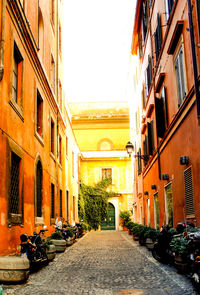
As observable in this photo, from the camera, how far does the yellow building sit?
34375mm

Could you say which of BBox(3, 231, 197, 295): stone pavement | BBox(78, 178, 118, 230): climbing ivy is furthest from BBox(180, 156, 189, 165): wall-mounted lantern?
BBox(78, 178, 118, 230): climbing ivy

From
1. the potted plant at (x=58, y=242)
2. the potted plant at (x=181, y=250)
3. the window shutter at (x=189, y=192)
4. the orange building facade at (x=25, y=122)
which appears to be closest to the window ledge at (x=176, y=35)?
the window shutter at (x=189, y=192)

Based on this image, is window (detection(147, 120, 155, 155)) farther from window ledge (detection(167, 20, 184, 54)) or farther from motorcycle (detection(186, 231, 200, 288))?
motorcycle (detection(186, 231, 200, 288))

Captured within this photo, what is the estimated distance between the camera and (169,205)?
13102 millimetres

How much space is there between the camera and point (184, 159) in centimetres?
945

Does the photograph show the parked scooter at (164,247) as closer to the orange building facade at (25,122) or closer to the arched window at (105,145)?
the orange building facade at (25,122)

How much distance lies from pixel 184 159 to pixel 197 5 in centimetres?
366

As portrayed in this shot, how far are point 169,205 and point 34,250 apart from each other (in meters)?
5.84

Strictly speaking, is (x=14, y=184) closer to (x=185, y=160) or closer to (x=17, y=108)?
(x=17, y=108)

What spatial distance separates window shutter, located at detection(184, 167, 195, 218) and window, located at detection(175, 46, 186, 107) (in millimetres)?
2036

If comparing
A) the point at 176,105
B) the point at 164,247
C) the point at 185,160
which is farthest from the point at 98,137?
the point at 185,160

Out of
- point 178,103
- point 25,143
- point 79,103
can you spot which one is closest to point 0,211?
point 25,143

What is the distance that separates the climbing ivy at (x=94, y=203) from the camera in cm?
3334

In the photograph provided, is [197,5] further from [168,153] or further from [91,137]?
[91,137]
